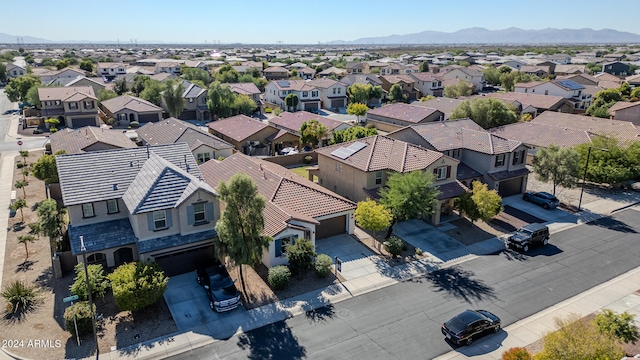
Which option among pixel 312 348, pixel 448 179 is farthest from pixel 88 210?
pixel 448 179

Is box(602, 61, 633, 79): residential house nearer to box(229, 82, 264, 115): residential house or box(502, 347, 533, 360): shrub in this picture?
box(229, 82, 264, 115): residential house

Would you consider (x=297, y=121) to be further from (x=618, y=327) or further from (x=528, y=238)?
(x=618, y=327)

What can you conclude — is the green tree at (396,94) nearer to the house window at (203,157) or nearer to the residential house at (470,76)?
the residential house at (470,76)

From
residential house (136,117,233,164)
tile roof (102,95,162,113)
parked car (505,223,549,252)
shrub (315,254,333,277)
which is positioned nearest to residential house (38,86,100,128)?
tile roof (102,95,162,113)

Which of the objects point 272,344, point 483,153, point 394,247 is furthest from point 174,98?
point 272,344

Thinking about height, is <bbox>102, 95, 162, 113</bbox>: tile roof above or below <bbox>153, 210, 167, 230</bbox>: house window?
above

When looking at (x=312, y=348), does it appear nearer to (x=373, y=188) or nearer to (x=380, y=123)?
(x=373, y=188)
